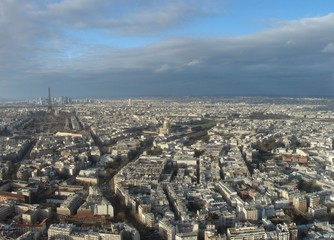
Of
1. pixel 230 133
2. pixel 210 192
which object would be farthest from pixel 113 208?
pixel 230 133

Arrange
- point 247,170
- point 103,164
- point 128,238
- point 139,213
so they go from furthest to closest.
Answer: point 103,164
point 247,170
point 139,213
point 128,238

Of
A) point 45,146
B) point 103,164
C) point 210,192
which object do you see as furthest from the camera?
point 45,146

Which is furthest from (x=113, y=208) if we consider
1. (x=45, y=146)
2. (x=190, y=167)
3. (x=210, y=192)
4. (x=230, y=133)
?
(x=230, y=133)

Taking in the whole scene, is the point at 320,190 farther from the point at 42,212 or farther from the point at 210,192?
the point at 42,212

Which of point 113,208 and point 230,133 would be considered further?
point 230,133

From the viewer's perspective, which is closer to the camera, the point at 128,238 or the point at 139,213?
the point at 128,238

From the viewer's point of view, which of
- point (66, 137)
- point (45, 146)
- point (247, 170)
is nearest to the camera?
point (247, 170)

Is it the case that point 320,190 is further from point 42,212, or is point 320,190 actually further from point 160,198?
point 42,212

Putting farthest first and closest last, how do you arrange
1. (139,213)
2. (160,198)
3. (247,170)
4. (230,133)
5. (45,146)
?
(230,133) → (45,146) → (247,170) → (160,198) → (139,213)
